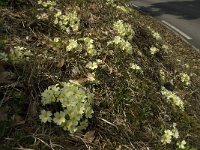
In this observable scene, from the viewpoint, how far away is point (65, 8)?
601cm

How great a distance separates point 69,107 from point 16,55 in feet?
3.25

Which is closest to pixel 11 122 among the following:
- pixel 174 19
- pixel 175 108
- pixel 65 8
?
pixel 175 108

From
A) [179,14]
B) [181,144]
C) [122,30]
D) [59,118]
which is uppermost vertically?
[59,118]

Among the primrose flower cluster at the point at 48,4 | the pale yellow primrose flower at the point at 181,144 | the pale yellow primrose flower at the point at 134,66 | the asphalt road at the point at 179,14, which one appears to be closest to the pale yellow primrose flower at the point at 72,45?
the pale yellow primrose flower at the point at 134,66

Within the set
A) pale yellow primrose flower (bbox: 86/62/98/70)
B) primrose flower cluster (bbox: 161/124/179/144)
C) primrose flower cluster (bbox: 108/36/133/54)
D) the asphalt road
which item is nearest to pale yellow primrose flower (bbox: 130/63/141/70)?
primrose flower cluster (bbox: 108/36/133/54)

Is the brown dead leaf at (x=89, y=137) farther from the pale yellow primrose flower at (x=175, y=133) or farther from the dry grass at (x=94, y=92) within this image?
the pale yellow primrose flower at (x=175, y=133)

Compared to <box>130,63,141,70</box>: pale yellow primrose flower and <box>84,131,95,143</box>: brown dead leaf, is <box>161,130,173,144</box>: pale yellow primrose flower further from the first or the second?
<box>130,63,141,70</box>: pale yellow primrose flower

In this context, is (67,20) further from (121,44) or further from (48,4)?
(121,44)

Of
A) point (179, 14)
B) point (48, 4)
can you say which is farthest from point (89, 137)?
point (179, 14)

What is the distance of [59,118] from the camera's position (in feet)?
12.0

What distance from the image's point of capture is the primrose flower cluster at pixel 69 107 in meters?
3.65

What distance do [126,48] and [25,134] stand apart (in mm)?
2223

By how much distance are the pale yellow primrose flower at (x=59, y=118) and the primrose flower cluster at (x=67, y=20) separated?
6.53ft

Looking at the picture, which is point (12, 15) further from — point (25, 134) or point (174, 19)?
point (174, 19)
